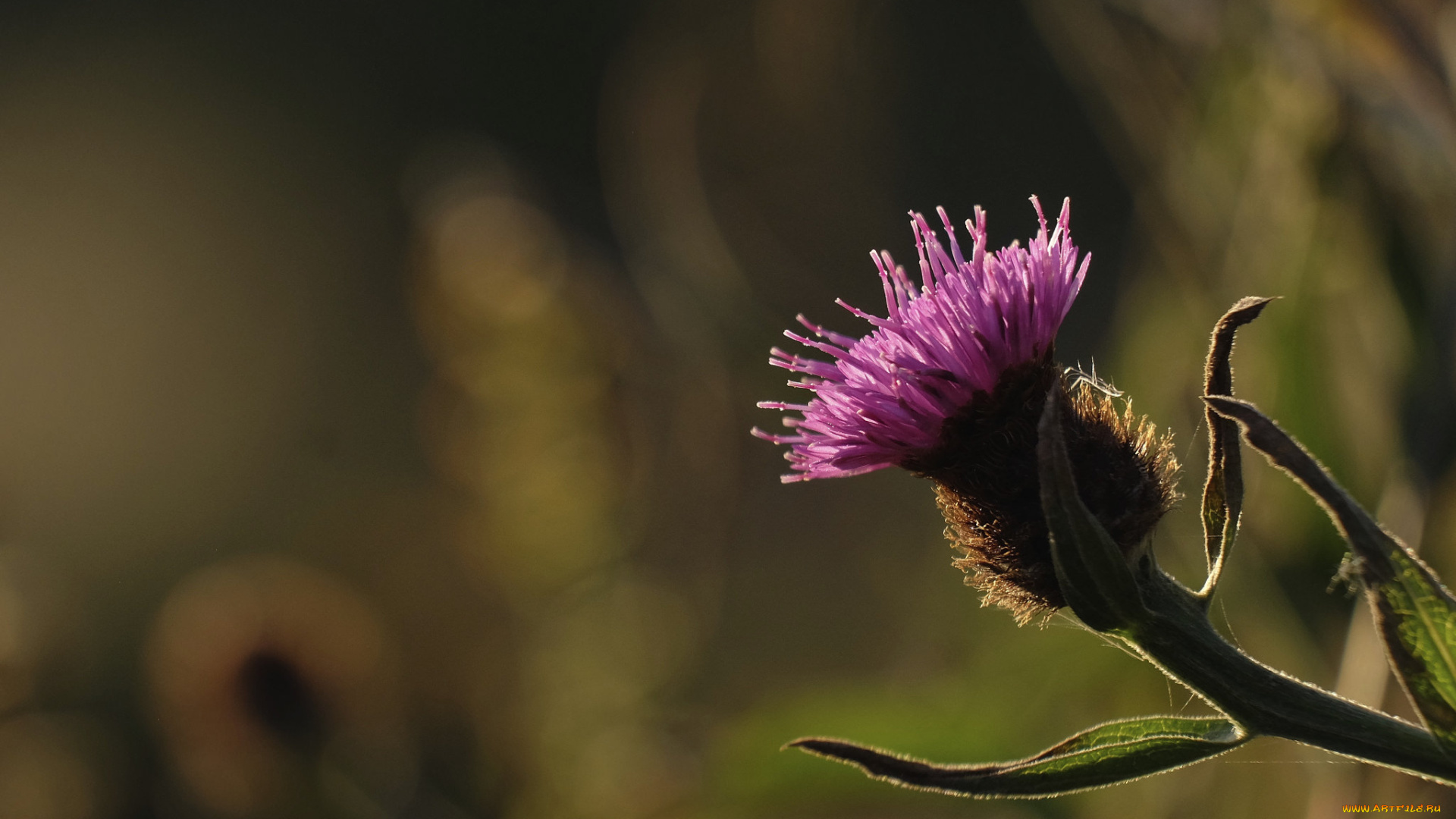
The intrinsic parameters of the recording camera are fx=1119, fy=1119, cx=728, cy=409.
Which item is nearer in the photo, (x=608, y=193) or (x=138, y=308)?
(x=608, y=193)

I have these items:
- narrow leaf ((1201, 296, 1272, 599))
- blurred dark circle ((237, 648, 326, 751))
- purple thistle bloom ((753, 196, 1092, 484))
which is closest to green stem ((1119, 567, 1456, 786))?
narrow leaf ((1201, 296, 1272, 599))

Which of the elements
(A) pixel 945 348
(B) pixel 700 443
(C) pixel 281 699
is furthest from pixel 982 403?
(C) pixel 281 699

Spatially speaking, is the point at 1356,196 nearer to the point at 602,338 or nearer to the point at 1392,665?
the point at 1392,665

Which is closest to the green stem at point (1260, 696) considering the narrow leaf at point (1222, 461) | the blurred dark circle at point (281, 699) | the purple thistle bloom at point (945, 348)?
the narrow leaf at point (1222, 461)

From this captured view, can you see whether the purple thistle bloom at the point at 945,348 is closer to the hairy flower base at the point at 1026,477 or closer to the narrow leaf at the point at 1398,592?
the hairy flower base at the point at 1026,477

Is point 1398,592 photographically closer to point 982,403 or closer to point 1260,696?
point 1260,696

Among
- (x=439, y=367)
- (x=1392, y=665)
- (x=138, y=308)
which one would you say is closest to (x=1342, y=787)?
(x=1392, y=665)
